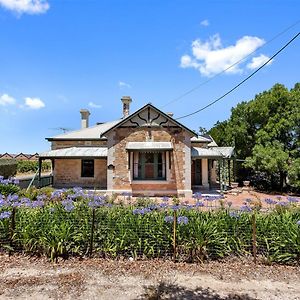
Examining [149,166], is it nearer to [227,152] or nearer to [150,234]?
[227,152]

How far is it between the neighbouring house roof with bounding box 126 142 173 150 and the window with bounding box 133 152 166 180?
2.79ft

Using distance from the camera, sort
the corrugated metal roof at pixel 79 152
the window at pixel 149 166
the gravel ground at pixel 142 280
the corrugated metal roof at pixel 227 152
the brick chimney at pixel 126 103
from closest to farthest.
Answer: the gravel ground at pixel 142 280, the window at pixel 149 166, the corrugated metal roof at pixel 79 152, the corrugated metal roof at pixel 227 152, the brick chimney at pixel 126 103

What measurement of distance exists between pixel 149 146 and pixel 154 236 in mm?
11870

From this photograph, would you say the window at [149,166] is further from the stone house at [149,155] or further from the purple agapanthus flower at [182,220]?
the purple agapanthus flower at [182,220]

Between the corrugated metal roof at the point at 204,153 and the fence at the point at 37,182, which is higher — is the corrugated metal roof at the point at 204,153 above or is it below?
above

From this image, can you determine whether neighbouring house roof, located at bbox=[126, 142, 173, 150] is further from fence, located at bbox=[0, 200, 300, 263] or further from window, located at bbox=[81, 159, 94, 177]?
fence, located at bbox=[0, 200, 300, 263]

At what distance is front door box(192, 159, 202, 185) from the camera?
74.3 feet

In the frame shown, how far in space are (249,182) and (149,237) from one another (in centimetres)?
2091

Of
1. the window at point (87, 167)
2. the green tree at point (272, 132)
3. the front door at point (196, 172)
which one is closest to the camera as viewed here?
the green tree at point (272, 132)

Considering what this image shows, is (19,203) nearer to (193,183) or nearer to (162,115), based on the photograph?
(162,115)

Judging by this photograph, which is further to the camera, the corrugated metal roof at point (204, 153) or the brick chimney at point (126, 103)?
the brick chimney at point (126, 103)

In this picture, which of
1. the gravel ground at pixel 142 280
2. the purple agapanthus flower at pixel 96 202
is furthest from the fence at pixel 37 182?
the gravel ground at pixel 142 280

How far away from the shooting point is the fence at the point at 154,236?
→ 7027 mm

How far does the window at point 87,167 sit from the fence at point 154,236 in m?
14.9
